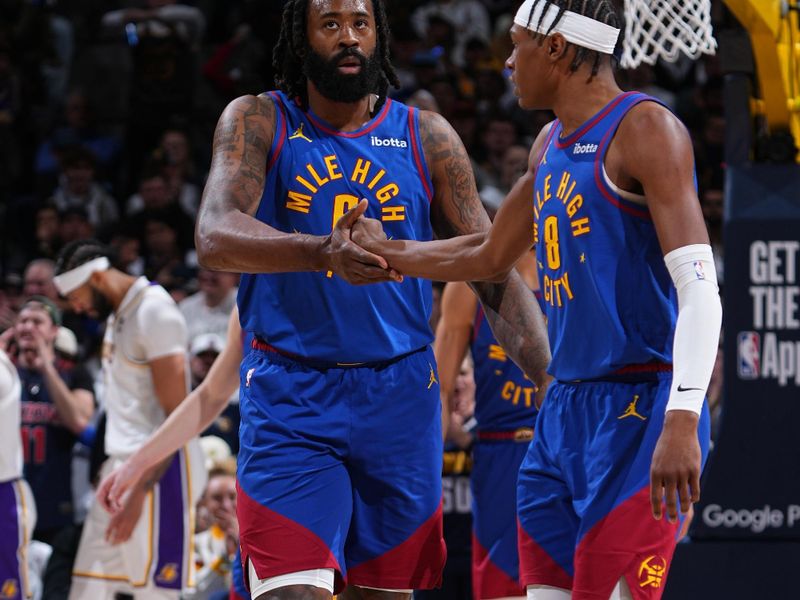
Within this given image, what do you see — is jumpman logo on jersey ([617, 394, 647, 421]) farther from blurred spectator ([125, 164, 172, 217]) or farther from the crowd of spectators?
blurred spectator ([125, 164, 172, 217])

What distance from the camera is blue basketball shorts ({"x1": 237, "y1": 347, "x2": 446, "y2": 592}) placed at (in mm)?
3863

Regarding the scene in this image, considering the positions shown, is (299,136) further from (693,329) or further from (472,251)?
(693,329)

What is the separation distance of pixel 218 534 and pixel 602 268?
4.81 metres

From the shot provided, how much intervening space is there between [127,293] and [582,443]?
12.5 ft

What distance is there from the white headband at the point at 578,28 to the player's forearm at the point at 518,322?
3.11ft

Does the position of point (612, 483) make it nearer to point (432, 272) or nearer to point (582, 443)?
point (582, 443)

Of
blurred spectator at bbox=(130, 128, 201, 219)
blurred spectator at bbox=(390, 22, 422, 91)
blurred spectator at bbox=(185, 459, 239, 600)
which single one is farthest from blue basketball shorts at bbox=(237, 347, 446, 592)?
blurred spectator at bbox=(390, 22, 422, 91)

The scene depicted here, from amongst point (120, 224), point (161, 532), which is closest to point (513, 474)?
point (161, 532)

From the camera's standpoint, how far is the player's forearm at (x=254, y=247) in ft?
12.2

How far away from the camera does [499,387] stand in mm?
5926

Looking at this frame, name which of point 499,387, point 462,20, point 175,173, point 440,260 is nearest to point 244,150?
point 440,260

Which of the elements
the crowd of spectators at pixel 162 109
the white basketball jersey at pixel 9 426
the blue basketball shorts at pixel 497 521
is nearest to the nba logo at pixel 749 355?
the blue basketball shorts at pixel 497 521

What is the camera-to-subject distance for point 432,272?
3814mm

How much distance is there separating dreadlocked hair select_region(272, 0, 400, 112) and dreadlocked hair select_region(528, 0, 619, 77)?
0.84m
